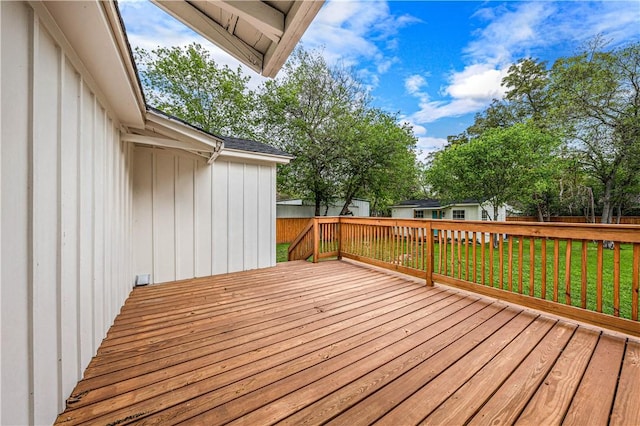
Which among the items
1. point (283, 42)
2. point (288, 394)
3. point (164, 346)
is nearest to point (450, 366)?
point (288, 394)

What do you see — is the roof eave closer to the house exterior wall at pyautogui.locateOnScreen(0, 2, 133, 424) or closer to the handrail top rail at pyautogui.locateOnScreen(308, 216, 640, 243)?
the house exterior wall at pyautogui.locateOnScreen(0, 2, 133, 424)

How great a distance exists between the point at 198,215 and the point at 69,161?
2.79 metres

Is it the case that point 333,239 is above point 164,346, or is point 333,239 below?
above

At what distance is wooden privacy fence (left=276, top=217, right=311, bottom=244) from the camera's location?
1368 cm

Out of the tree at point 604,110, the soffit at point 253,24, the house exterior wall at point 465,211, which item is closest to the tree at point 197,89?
the soffit at point 253,24

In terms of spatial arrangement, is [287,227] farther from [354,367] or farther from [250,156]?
[354,367]

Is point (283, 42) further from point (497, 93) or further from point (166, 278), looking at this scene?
point (497, 93)

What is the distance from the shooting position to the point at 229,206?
4.58 meters

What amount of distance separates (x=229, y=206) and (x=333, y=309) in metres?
2.82

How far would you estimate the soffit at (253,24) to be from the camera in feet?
4.65

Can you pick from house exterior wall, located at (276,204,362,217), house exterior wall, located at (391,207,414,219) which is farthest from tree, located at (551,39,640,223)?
house exterior wall, located at (276,204,362,217)

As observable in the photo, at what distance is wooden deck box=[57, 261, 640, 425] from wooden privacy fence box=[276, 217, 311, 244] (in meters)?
10.7

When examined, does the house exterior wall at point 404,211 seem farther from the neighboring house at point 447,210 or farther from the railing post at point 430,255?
the railing post at point 430,255

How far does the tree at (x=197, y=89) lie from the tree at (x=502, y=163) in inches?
412
